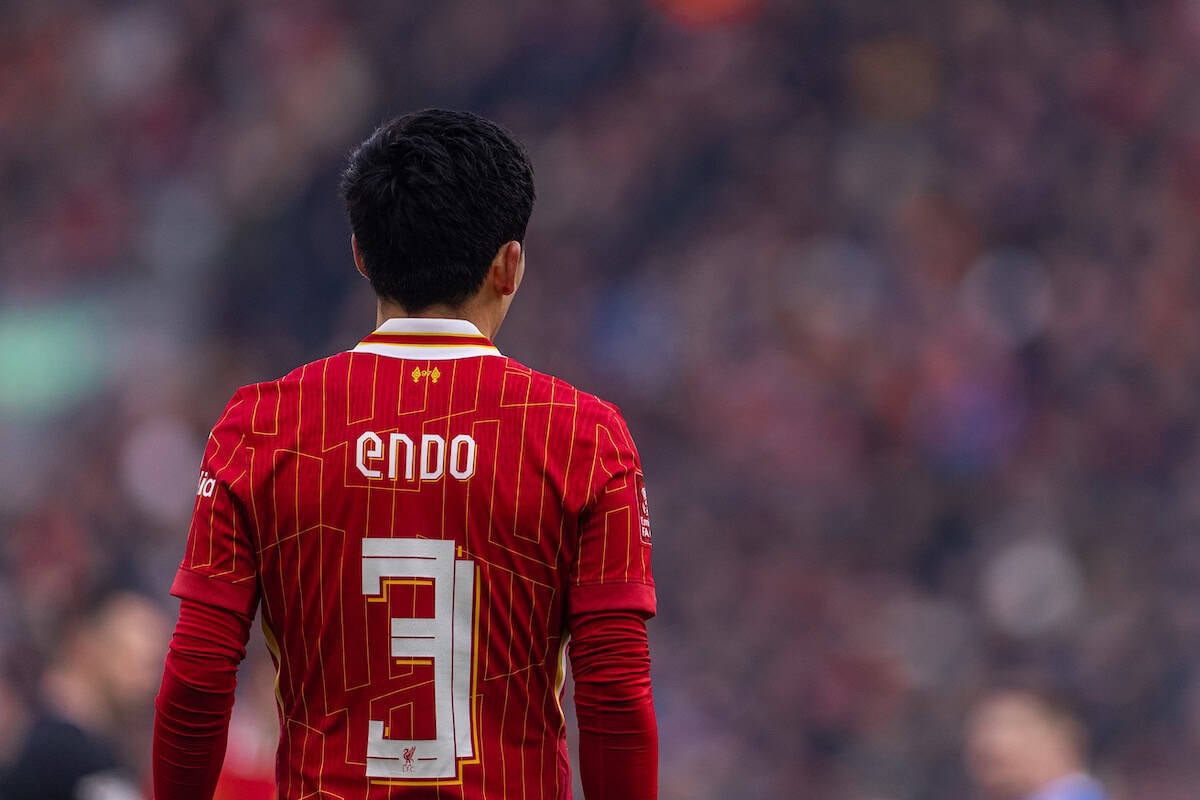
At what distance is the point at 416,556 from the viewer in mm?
1587

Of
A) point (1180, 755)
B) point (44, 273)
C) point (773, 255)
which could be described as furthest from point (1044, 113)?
point (44, 273)

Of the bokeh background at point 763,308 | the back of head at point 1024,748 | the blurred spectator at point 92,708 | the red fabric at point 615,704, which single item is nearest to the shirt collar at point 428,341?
the red fabric at point 615,704

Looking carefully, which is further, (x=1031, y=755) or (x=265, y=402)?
(x=1031, y=755)

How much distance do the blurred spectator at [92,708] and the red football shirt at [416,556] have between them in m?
1.80

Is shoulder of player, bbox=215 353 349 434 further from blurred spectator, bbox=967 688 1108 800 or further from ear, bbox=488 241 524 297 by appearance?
blurred spectator, bbox=967 688 1108 800

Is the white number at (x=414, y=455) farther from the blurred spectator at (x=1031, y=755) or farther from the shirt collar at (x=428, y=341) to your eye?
the blurred spectator at (x=1031, y=755)

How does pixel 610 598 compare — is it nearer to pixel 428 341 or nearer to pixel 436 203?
pixel 428 341

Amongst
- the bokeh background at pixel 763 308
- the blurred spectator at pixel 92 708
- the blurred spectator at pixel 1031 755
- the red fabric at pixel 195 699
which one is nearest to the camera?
the red fabric at pixel 195 699

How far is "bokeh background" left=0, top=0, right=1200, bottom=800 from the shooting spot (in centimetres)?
672

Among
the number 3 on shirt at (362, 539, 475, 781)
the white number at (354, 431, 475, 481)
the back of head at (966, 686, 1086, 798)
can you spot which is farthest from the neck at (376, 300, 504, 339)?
the back of head at (966, 686, 1086, 798)

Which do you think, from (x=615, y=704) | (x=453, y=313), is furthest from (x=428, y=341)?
(x=615, y=704)

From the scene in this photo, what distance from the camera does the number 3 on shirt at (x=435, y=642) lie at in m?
1.59

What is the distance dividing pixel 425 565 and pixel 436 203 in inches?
15.3

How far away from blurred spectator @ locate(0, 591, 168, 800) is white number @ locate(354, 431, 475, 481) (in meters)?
1.94
